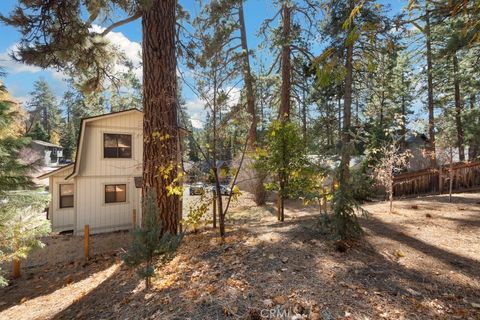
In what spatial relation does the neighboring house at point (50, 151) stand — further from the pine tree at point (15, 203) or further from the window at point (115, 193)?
the pine tree at point (15, 203)

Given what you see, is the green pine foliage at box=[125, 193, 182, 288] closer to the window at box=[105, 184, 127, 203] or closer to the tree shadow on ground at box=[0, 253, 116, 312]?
the tree shadow on ground at box=[0, 253, 116, 312]

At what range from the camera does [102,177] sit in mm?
11031

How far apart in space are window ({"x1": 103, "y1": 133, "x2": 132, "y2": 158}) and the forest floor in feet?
22.4

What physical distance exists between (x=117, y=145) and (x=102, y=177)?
151 cm

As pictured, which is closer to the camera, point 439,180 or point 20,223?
point 20,223

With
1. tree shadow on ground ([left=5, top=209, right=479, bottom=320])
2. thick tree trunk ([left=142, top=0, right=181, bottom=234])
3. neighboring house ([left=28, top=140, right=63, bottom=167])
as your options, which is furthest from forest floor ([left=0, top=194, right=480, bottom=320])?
neighboring house ([left=28, top=140, right=63, bottom=167])

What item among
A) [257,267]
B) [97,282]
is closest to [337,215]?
[257,267]

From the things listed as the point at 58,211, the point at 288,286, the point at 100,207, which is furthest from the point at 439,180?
the point at 58,211

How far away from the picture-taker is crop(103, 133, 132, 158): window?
1110 cm

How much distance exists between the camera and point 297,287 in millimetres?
2584

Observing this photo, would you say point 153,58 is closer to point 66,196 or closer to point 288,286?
point 288,286

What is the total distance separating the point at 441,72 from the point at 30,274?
920 inches

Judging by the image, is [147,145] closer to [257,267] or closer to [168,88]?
[168,88]

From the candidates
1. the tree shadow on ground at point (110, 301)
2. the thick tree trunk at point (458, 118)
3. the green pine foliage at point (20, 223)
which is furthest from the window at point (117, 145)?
the thick tree trunk at point (458, 118)
